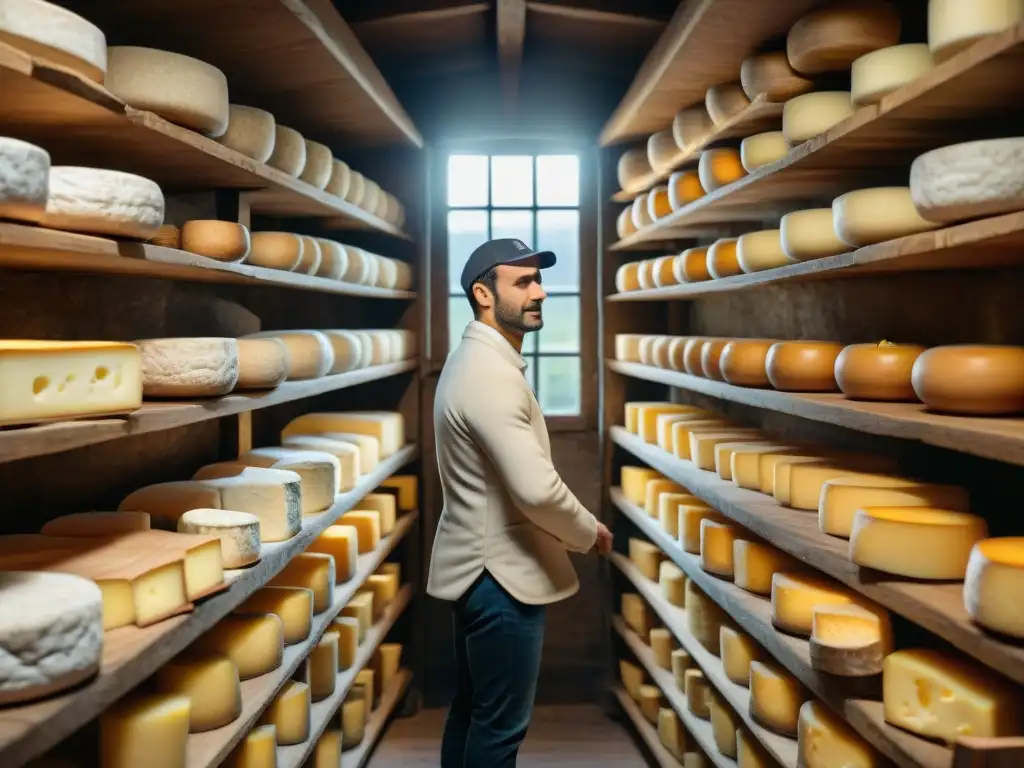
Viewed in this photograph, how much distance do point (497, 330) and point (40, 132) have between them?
4.38 ft

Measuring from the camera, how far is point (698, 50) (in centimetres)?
294

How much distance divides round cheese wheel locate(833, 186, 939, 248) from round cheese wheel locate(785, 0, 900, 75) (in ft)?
1.67

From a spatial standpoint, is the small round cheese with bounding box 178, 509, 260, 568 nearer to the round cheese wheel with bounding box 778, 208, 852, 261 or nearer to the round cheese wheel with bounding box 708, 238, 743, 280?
the round cheese wheel with bounding box 778, 208, 852, 261

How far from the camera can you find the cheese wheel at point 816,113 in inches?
86.9

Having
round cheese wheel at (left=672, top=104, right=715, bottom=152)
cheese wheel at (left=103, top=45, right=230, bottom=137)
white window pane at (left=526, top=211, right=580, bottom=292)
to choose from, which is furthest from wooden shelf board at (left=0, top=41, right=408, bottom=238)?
white window pane at (left=526, top=211, right=580, bottom=292)

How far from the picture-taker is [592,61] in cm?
446

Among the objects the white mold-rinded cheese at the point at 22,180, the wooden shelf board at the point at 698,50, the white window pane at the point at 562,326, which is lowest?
the white window pane at the point at 562,326

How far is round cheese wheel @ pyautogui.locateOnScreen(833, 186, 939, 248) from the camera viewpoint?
1871 mm

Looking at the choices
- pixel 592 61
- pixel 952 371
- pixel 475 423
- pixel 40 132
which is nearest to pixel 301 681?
pixel 475 423

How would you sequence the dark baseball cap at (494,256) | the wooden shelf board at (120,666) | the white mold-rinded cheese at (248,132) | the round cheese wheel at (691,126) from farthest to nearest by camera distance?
the round cheese wheel at (691,126)
the dark baseball cap at (494,256)
the white mold-rinded cheese at (248,132)
the wooden shelf board at (120,666)

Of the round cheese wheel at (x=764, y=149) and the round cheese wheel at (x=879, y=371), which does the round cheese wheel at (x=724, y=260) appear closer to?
the round cheese wheel at (x=764, y=149)

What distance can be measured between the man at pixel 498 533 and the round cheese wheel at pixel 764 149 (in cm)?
83

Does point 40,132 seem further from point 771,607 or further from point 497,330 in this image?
point 771,607

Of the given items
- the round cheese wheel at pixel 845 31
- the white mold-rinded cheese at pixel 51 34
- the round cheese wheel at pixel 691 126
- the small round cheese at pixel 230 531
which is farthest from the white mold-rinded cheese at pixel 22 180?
the round cheese wheel at pixel 691 126
